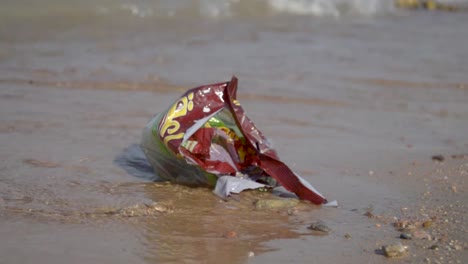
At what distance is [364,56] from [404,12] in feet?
20.2

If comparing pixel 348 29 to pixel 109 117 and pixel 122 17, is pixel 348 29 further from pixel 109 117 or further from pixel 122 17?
pixel 109 117

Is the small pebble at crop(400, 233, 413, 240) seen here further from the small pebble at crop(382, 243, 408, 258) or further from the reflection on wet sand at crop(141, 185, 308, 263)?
the reflection on wet sand at crop(141, 185, 308, 263)

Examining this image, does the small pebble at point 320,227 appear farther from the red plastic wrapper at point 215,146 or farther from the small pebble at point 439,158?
the small pebble at point 439,158

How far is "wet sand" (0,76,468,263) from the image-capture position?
2.81m

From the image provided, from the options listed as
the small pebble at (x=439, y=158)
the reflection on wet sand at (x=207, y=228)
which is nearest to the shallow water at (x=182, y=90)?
the reflection on wet sand at (x=207, y=228)

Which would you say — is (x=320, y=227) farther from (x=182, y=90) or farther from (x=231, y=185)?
(x=182, y=90)

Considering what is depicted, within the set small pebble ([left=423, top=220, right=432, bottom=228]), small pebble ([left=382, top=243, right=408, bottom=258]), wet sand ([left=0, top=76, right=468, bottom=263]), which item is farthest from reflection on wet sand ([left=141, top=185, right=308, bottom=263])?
small pebble ([left=423, top=220, right=432, bottom=228])

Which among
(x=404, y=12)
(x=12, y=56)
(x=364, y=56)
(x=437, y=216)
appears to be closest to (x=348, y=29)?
(x=364, y=56)

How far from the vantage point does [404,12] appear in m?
13.9

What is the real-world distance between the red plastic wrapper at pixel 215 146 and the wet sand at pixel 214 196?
88 mm

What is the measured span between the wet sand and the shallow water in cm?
1

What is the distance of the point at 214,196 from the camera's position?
347cm

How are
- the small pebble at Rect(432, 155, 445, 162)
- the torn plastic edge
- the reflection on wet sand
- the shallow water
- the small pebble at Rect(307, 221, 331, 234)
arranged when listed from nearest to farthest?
the reflection on wet sand < the shallow water < the small pebble at Rect(307, 221, 331, 234) < the torn plastic edge < the small pebble at Rect(432, 155, 445, 162)

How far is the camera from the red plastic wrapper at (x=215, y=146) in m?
3.47
